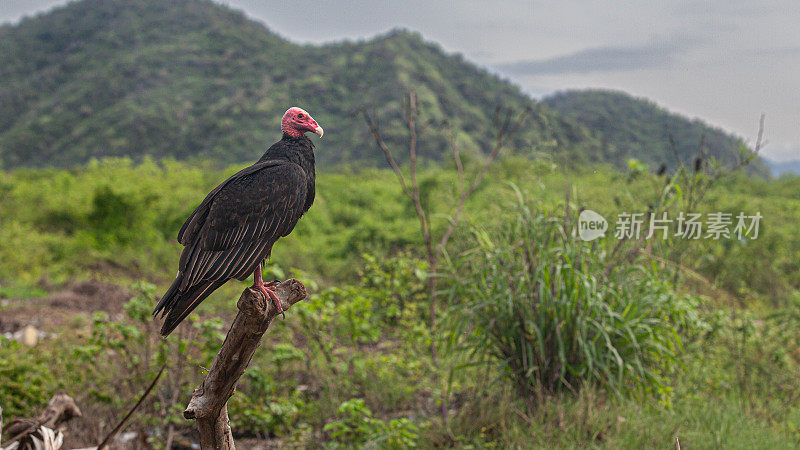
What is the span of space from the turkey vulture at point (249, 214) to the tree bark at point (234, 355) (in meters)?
0.13

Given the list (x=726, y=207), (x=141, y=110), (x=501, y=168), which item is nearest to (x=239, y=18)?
(x=141, y=110)

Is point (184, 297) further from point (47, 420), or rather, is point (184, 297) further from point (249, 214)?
point (47, 420)

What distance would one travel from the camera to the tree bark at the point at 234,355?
100cm

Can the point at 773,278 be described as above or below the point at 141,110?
below

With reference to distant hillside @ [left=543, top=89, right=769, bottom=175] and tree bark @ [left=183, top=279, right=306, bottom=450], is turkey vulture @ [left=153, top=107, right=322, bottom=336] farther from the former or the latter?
distant hillside @ [left=543, top=89, right=769, bottom=175]

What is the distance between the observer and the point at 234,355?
3.50 ft

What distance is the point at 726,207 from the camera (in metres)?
7.22

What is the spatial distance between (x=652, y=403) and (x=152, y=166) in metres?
10.2

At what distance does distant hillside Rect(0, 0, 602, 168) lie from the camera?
16531 mm

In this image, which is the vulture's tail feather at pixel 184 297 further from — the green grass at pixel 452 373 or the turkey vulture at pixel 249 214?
the green grass at pixel 452 373

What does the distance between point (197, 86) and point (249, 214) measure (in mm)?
21028

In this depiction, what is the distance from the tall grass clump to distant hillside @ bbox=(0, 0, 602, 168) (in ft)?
29.6

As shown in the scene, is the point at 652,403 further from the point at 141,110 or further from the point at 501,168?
the point at 141,110

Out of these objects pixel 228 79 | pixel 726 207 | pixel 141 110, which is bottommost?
pixel 726 207
